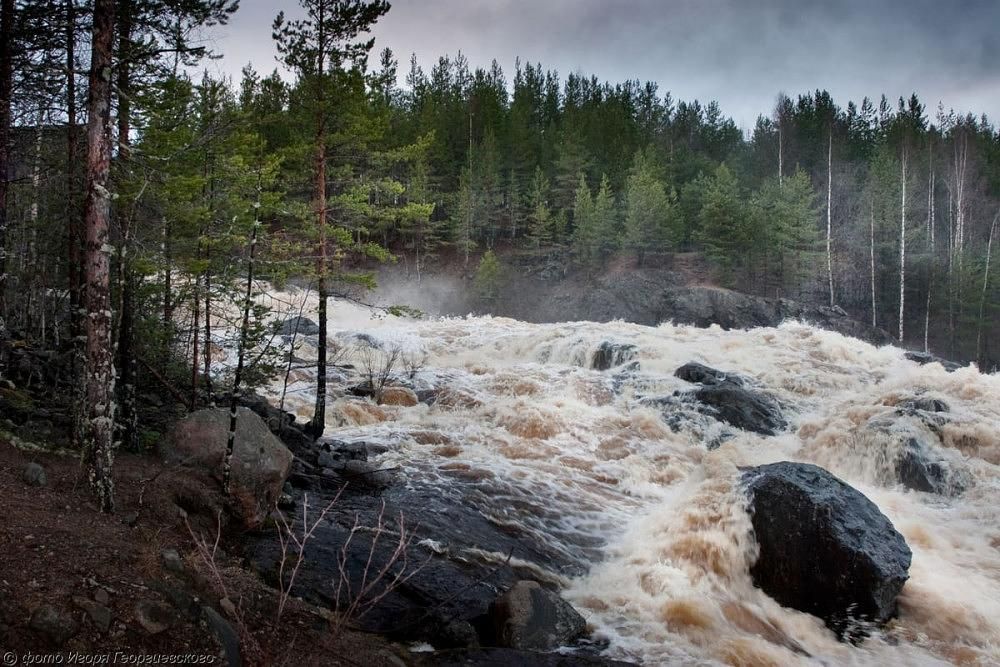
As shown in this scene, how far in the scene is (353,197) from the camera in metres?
12.5

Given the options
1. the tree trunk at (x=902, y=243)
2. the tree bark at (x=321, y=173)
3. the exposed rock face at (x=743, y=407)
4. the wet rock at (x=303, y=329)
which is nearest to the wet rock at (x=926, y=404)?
the exposed rock face at (x=743, y=407)

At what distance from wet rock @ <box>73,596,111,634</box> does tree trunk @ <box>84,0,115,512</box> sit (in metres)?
2.21

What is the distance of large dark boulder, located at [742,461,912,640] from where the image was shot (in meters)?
7.09

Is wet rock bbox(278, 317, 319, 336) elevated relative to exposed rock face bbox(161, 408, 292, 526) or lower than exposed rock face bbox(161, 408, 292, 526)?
elevated

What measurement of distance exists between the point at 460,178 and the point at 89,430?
42.4 metres

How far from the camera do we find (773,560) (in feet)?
25.2

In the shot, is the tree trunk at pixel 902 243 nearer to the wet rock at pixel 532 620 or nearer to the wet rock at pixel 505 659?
the wet rock at pixel 532 620

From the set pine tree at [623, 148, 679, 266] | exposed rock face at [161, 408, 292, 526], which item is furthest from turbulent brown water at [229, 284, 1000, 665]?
pine tree at [623, 148, 679, 266]

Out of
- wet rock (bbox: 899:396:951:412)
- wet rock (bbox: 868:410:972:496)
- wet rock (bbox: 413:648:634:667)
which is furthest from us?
wet rock (bbox: 899:396:951:412)

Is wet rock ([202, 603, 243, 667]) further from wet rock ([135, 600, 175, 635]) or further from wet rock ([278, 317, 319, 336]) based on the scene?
wet rock ([278, 317, 319, 336])

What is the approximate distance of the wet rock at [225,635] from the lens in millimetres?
4207

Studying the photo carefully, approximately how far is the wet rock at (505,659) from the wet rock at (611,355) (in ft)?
54.4

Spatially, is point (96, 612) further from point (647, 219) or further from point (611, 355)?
point (647, 219)

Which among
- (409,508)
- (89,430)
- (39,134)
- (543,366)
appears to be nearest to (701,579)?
(409,508)
